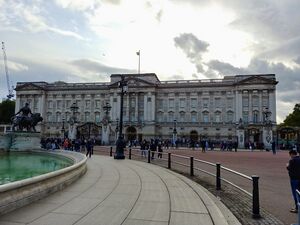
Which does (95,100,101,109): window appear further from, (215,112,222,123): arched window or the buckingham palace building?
(215,112,222,123): arched window

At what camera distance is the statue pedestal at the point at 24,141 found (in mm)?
32812

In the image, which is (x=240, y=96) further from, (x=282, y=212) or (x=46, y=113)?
(x=282, y=212)

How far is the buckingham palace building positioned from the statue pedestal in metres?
54.1

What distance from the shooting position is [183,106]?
9869 centimetres

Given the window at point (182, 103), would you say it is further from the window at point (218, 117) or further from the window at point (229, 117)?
the window at point (229, 117)

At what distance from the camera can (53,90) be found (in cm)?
11000

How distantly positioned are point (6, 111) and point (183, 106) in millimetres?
67807

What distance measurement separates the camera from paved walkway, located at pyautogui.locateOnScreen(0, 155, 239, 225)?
6.85 metres

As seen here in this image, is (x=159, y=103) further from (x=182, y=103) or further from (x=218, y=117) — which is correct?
(x=218, y=117)

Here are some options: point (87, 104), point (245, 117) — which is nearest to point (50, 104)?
point (87, 104)

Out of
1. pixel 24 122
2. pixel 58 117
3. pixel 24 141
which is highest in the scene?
pixel 58 117

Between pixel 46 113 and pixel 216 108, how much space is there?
60.7 meters

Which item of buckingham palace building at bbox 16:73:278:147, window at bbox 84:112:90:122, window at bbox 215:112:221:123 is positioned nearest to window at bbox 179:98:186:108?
buckingham palace building at bbox 16:73:278:147

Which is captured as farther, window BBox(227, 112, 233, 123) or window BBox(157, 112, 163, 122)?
window BBox(157, 112, 163, 122)
